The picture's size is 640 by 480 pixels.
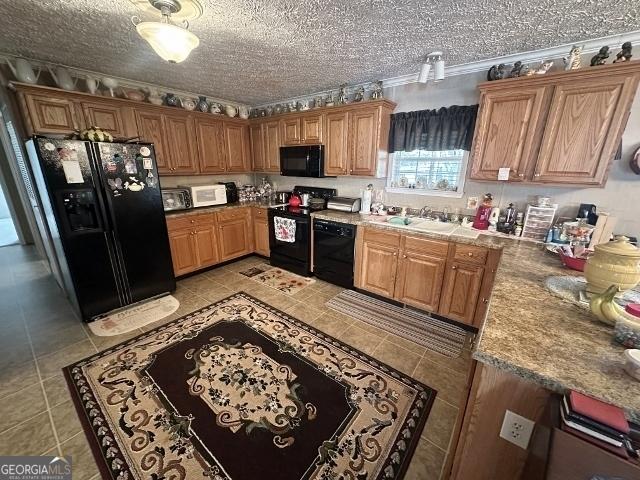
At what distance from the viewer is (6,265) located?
3977 millimetres

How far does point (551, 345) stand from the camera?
0.93 meters

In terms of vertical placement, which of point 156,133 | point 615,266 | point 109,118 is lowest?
point 615,266

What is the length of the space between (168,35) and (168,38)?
2 centimetres

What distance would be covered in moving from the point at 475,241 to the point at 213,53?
2.94 metres

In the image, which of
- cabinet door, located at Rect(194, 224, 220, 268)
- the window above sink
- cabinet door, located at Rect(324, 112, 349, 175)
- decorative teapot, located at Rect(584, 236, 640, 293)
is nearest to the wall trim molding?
cabinet door, located at Rect(324, 112, 349, 175)

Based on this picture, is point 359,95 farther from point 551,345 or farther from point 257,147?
point 551,345

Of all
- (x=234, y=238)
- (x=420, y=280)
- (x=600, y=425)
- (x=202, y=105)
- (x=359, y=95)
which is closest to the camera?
(x=600, y=425)

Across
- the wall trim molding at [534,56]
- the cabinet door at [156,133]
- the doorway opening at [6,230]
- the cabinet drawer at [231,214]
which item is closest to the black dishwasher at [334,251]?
the cabinet drawer at [231,214]

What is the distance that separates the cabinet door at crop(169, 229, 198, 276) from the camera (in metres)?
3.35

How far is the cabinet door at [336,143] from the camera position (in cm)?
320

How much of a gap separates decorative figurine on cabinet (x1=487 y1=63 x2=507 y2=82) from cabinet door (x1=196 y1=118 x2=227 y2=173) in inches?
136

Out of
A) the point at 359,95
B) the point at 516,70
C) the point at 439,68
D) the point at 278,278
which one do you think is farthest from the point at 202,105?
the point at 516,70

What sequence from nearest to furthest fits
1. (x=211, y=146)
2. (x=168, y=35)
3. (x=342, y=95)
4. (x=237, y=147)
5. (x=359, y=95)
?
1. (x=168, y=35)
2. (x=359, y=95)
3. (x=342, y=95)
4. (x=211, y=146)
5. (x=237, y=147)

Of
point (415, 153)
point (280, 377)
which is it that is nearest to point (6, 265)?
point (280, 377)
